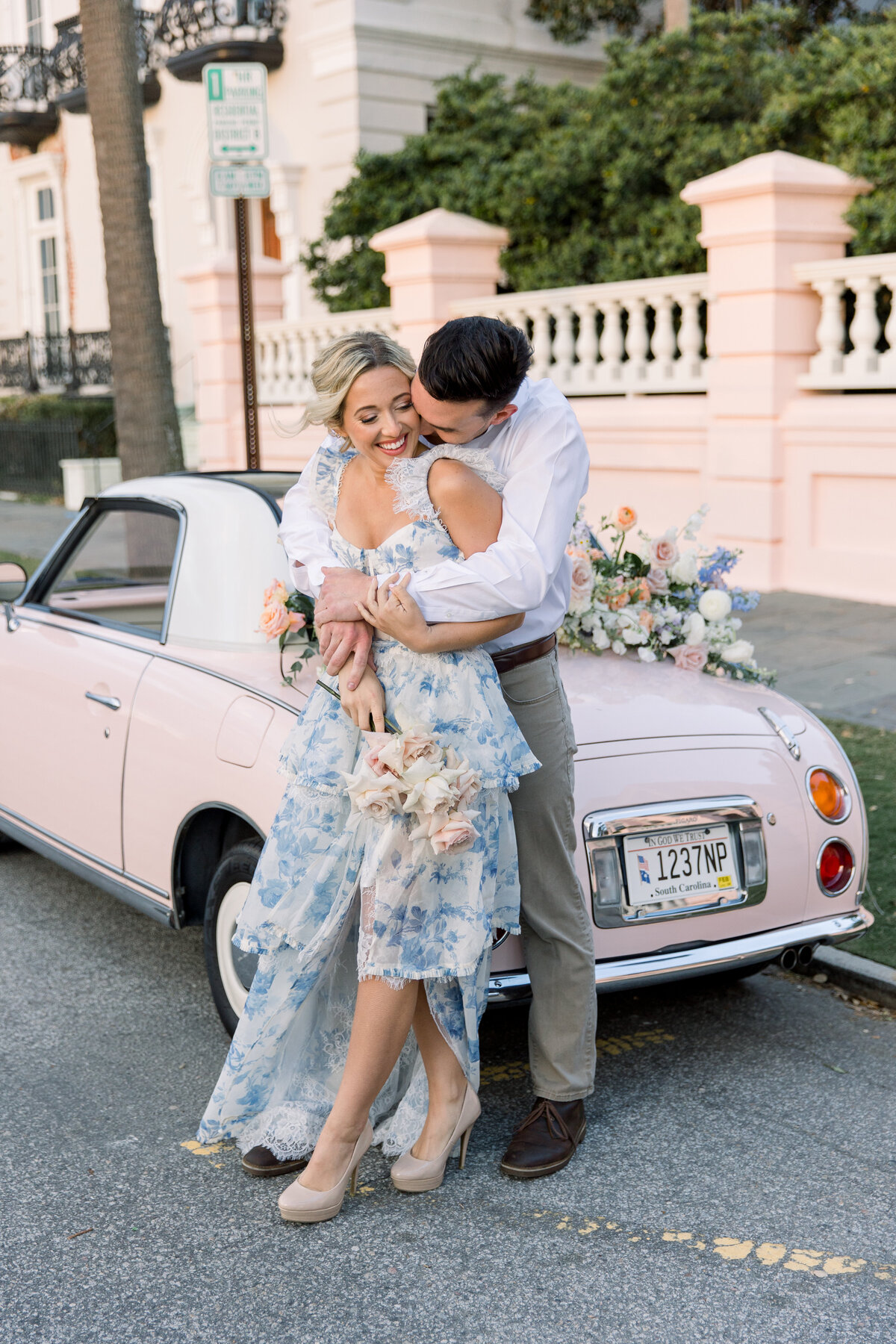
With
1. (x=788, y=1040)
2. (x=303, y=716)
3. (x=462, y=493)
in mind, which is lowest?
(x=788, y=1040)

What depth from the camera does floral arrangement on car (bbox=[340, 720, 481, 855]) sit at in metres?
2.86

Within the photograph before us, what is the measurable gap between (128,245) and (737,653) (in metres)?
6.48

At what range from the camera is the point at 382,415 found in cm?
295

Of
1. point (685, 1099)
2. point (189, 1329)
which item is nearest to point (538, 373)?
point (685, 1099)

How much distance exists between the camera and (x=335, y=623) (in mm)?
2973

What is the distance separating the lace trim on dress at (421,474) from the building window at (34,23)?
1024 inches

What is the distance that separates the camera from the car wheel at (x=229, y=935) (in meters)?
3.62

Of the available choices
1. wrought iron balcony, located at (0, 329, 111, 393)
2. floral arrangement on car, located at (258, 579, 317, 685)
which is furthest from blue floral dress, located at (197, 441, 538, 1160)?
wrought iron balcony, located at (0, 329, 111, 393)

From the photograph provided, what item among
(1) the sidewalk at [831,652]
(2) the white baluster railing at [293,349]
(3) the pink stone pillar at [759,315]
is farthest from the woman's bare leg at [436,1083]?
(2) the white baluster railing at [293,349]

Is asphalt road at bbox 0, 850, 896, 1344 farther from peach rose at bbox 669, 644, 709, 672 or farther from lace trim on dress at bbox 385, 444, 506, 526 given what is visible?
lace trim on dress at bbox 385, 444, 506, 526

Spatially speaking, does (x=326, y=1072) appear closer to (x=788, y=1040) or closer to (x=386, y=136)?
(x=788, y=1040)

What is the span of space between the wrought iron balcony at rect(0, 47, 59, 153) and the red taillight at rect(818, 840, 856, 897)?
2446 cm

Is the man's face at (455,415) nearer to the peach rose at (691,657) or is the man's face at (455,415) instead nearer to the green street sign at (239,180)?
the peach rose at (691,657)

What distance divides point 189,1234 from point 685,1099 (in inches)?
51.1
